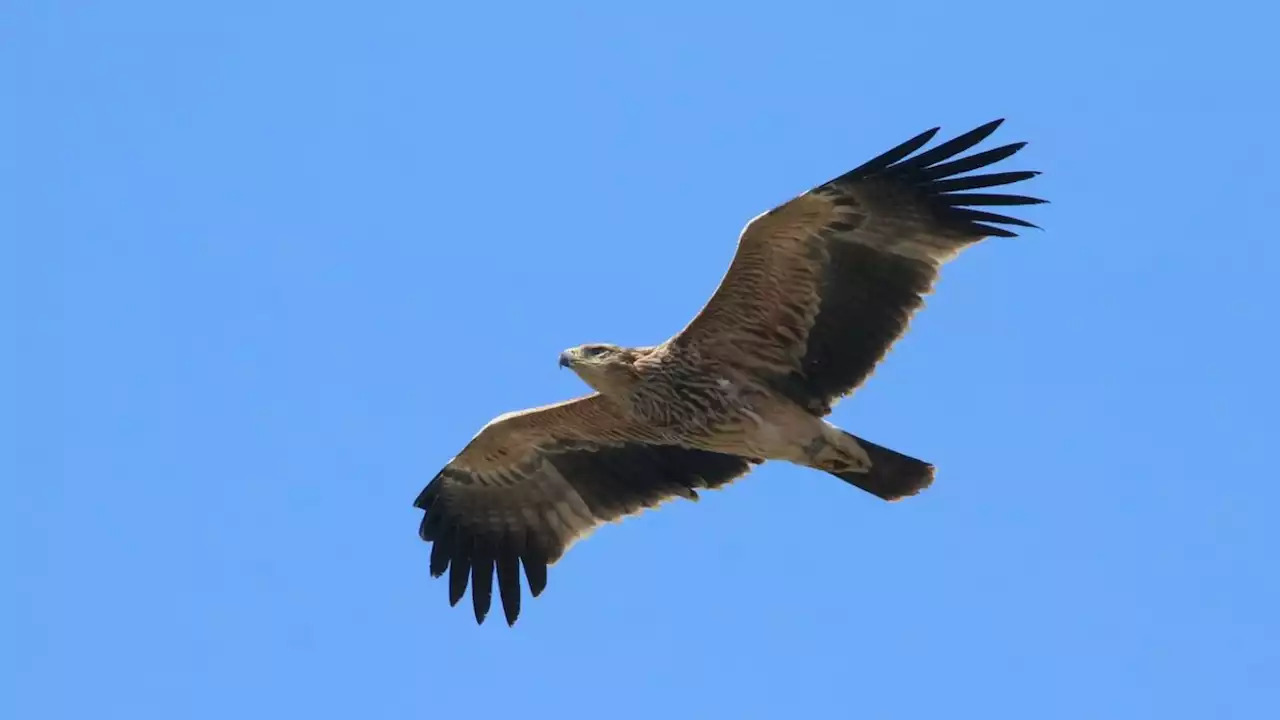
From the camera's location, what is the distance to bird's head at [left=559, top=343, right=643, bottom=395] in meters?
15.4

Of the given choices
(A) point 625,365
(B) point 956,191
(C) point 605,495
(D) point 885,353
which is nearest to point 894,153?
(B) point 956,191

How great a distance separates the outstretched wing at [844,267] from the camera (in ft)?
48.9

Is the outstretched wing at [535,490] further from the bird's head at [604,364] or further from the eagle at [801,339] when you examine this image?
the bird's head at [604,364]

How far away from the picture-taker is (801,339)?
15484 millimetres

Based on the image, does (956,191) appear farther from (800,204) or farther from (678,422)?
(678,422)

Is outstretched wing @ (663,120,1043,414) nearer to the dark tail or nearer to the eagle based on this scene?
the eagle

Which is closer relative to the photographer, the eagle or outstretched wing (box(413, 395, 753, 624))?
the eagle

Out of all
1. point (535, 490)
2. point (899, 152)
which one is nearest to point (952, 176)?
point (899, 152)

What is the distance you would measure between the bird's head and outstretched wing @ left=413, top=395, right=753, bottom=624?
906mm

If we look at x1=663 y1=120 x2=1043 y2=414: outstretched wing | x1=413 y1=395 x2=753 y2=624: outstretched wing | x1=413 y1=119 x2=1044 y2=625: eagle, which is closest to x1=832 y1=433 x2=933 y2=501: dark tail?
x1=413 y1=119 x2=1044 y2=625: eagle

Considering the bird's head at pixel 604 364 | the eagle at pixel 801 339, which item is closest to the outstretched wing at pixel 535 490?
the eagle at pixel 801 339

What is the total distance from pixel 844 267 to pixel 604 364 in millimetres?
1911

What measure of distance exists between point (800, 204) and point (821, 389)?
4.99ft

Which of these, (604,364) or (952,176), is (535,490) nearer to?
(604,364)
